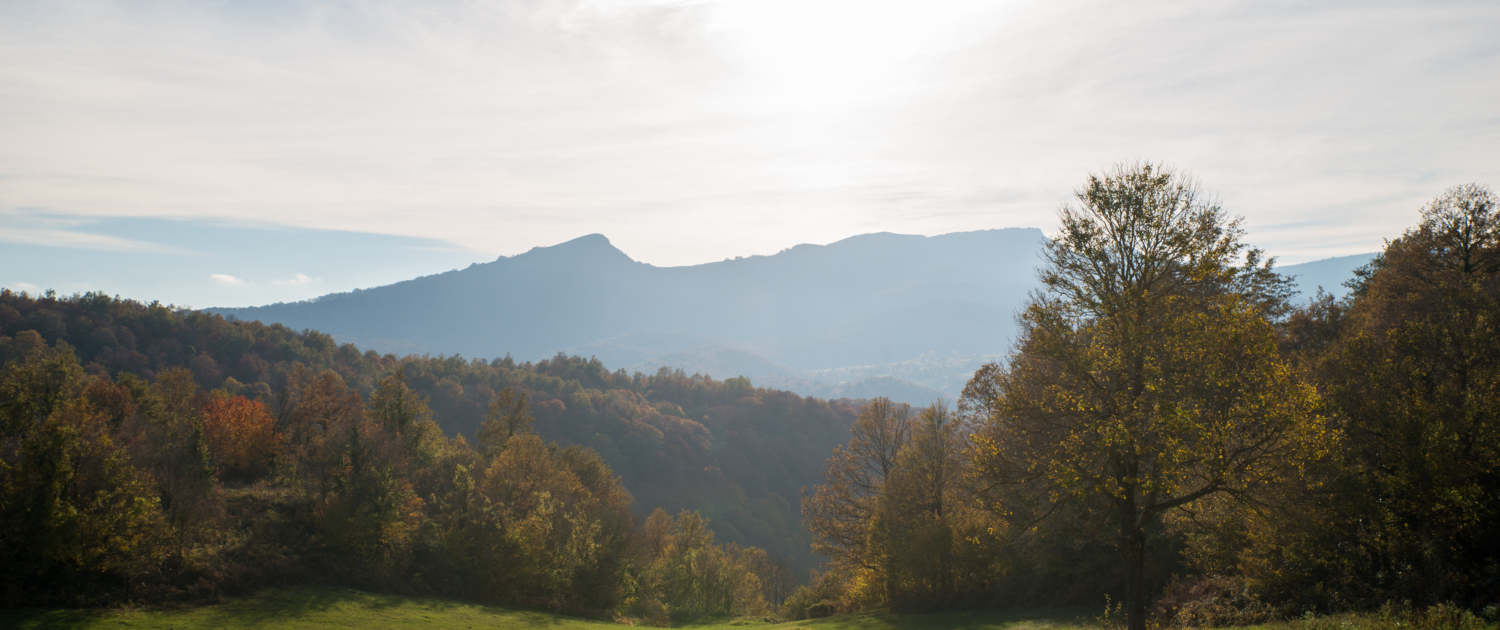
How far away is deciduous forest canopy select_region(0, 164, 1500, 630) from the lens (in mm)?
14617

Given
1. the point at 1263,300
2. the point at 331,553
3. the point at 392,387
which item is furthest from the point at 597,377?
the point at 1263,300

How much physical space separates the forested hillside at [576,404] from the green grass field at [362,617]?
2146 inches

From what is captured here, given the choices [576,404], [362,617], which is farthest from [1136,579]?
[576,404]

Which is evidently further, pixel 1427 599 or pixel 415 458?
pixel 415 458

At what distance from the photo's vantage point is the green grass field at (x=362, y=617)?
21.3 meters

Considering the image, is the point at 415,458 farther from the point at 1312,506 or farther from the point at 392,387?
the point at 1312,506

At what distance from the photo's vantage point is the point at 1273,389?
1351cm

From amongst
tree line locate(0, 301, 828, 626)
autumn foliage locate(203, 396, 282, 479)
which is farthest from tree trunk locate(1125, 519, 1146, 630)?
autumn foliage locate(203, 396, 282, 479)

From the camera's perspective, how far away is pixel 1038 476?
51.8ft

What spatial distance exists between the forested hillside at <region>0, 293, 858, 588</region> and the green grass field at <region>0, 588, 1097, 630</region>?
2146 inches

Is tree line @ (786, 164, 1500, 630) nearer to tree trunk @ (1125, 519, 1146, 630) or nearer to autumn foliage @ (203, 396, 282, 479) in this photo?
tree trunk @ (1125, 519, 1146, 630)

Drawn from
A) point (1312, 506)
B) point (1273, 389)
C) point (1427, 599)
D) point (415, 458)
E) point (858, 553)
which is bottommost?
point (858, 553)

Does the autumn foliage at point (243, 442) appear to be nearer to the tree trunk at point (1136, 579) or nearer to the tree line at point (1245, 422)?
the tree line at point (1245, 422)

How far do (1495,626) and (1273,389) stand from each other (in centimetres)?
490
